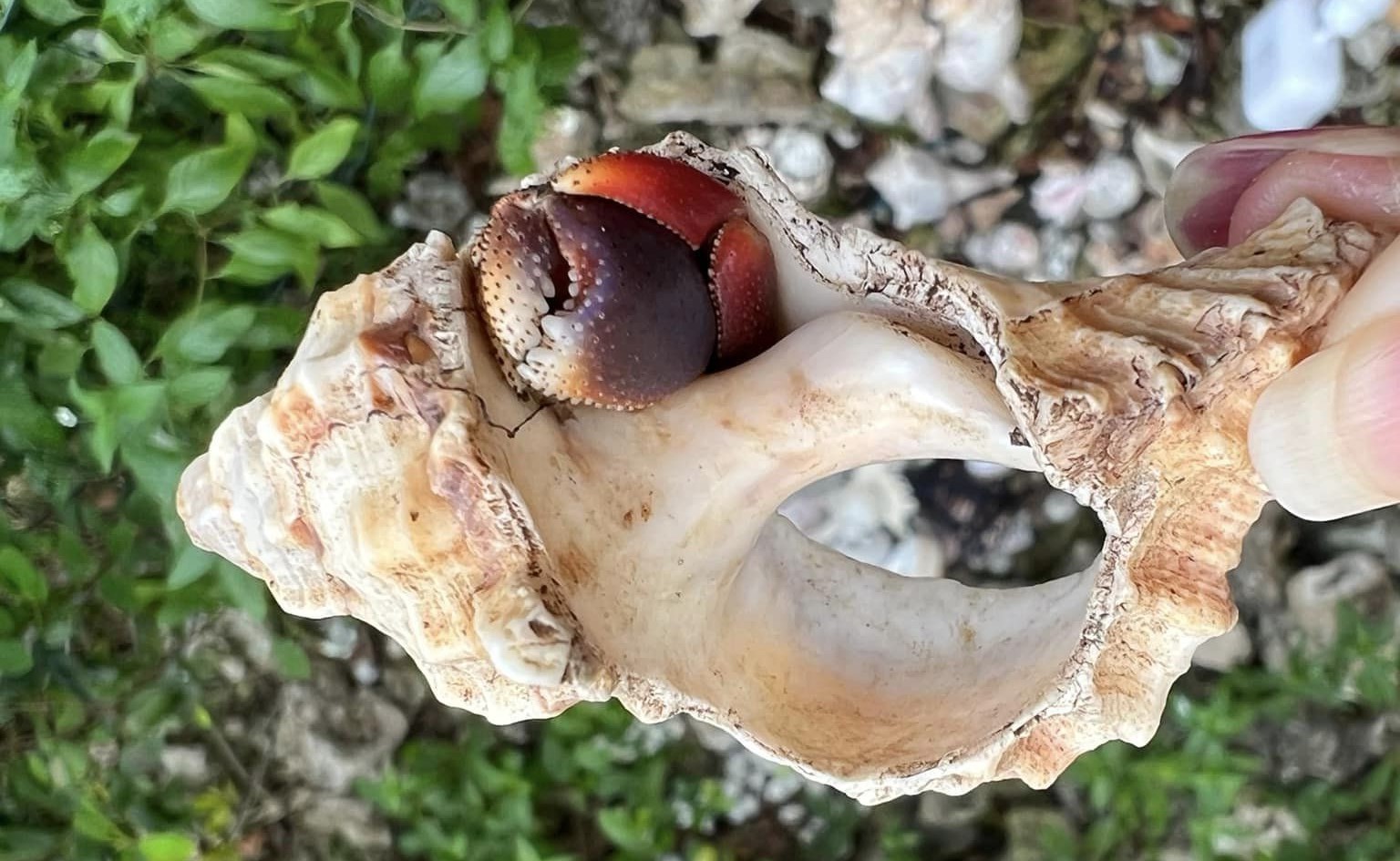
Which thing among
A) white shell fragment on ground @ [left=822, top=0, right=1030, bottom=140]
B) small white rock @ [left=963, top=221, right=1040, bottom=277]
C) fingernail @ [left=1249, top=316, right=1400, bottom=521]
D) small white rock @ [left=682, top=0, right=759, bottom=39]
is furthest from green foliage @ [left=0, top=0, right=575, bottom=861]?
fingernail @ [left=1249, top=316, right=1400, bottom=521]

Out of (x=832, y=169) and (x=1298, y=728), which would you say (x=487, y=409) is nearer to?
(x=832, y=169)

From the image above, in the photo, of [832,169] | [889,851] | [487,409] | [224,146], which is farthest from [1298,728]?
[224,146]

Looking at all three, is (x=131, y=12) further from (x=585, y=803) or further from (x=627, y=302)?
(x=585, y=803)

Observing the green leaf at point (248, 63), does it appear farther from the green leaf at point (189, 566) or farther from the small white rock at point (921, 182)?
the small white rock at point (921, 182)

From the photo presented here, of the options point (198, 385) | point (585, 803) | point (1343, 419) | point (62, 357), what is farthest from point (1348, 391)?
point (585, 803)

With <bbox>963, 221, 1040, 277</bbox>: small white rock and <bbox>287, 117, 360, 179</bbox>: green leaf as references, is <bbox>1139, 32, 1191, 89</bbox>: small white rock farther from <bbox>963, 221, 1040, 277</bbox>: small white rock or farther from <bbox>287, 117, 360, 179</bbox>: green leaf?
<bbox>287, 117, 360, 179</bbox>: green leaf
